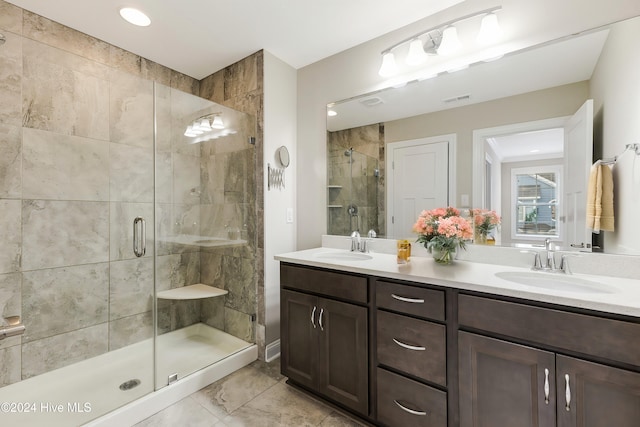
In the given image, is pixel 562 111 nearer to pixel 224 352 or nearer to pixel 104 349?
pixel 224 352

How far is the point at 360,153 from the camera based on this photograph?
2.27 metres

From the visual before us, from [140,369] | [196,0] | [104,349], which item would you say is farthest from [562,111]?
[104,349]

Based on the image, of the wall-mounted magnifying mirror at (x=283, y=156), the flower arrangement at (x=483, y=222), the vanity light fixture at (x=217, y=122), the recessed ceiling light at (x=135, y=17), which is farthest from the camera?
the wall-mounted magnifying mirror at (x=283, y=156)

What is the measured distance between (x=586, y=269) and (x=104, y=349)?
3160mm

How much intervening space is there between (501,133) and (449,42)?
0.66 metres

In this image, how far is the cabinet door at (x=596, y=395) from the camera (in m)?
0.95

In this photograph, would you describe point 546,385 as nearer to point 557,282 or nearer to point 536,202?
point 557,282

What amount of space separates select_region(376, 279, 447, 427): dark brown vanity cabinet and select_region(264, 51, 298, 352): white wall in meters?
1.12

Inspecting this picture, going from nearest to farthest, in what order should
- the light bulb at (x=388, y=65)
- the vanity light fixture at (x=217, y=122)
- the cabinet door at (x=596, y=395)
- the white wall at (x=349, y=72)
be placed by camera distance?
1. the cabinet door at (x=596, y=395)
2. the white wall at (x=349, y=72)
3. the light bulb at (x=388, y=65)
4. the vanity light fixture at (x=217, y=122)

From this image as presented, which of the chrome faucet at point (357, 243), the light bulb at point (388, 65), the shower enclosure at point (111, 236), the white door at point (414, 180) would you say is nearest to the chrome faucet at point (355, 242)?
the chrome faucet at point (357, 243)

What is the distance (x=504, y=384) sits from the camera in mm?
1158

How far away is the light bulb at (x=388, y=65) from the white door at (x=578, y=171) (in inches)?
42.8

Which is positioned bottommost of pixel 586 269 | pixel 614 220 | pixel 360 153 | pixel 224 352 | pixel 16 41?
pixel 224 352

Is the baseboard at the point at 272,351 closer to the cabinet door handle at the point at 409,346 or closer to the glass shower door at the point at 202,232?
the glass shower door at the point at 202,232
